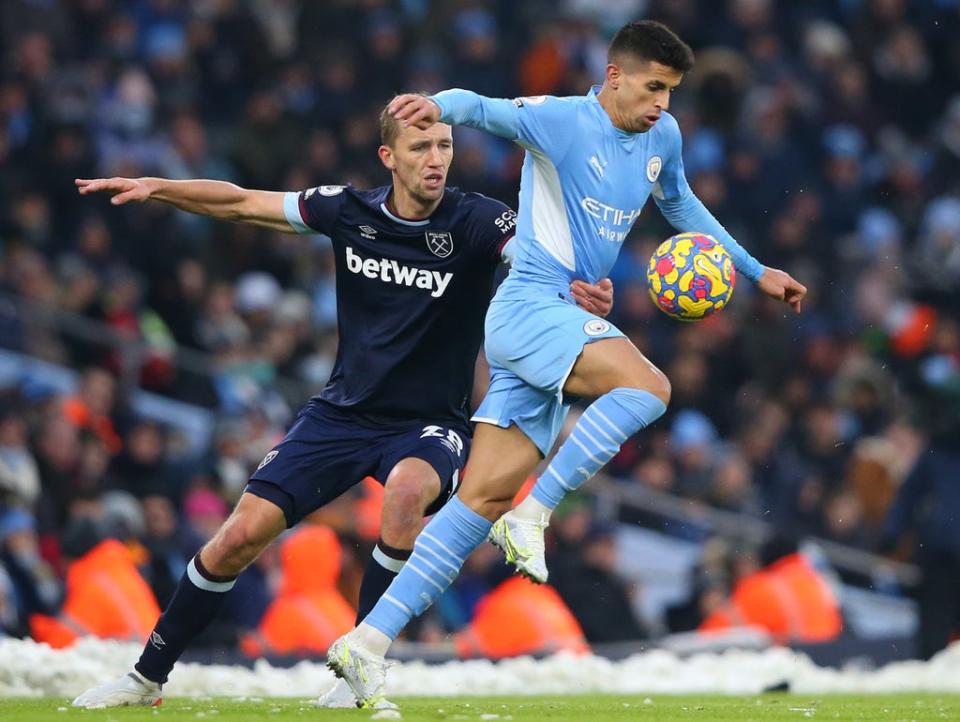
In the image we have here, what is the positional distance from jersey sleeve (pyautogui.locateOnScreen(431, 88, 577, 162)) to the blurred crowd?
15.4 ft

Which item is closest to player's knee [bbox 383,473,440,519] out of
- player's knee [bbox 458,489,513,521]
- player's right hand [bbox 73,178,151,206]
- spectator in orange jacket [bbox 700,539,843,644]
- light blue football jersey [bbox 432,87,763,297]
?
player's knee [bbox 458,489,513,521]

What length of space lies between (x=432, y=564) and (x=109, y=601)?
13.4 feet

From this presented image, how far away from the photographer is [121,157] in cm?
1473

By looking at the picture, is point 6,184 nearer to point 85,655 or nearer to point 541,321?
point 85,655

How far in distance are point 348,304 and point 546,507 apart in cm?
153

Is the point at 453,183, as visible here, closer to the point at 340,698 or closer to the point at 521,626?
the point at 521,626

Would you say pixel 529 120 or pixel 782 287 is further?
pixel 782 287

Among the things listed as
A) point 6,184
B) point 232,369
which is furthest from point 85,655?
point 6,184

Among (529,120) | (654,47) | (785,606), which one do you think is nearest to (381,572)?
(529,120)

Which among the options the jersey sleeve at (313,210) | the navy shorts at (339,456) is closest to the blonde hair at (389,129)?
the jersey sleeve at (313,210)

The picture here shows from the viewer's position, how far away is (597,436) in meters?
6.66

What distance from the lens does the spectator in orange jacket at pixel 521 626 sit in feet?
37.1

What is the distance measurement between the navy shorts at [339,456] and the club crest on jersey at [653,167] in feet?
4.66

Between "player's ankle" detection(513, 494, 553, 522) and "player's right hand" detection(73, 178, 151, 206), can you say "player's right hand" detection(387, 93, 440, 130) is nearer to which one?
"player's right hand" detection(73, 178, 151, 206)
